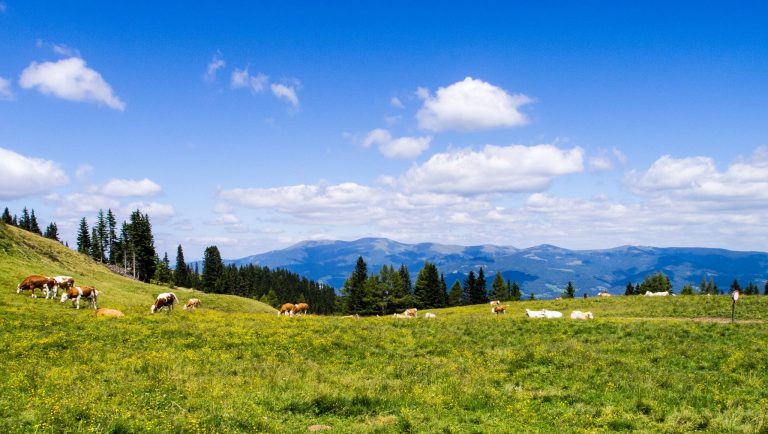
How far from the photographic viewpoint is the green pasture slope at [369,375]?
500 inches

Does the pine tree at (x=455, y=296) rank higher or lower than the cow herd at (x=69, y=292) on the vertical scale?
lower

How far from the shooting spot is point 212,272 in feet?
444

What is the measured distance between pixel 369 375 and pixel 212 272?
128 metres

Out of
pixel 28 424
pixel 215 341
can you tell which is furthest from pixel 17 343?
pixel 28 424

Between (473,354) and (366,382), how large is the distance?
8.02 meters

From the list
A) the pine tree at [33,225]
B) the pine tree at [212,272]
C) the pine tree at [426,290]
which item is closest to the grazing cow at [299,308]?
the pine tree at [426,290]

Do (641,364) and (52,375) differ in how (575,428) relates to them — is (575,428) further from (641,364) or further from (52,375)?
(52,375)

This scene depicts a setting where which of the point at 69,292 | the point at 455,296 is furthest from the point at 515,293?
the point at 69,292

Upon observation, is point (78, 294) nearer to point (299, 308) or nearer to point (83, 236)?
point (299, 308)

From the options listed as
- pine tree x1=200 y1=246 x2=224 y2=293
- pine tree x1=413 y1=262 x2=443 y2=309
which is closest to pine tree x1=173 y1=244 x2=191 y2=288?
pine tree x1=200 y1=246 x2=224 y2=293

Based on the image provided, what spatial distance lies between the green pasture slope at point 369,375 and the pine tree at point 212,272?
10731 centimetres

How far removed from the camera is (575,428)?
12602mm

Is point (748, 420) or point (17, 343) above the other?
point (17, 343)

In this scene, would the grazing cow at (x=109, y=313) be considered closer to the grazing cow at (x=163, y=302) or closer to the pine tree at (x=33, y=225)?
the grazing cow at (x=163, y=302)
